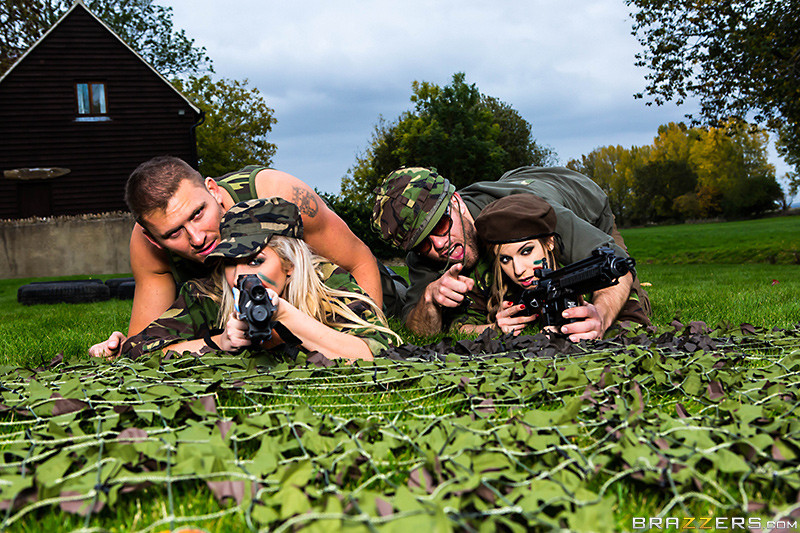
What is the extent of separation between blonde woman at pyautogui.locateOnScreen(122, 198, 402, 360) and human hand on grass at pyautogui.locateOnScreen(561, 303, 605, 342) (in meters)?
0.85

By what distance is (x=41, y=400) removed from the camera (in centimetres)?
188

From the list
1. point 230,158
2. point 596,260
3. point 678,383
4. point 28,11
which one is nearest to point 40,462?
point 678,383

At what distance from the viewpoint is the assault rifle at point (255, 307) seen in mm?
2021

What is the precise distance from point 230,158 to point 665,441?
95.5 feet

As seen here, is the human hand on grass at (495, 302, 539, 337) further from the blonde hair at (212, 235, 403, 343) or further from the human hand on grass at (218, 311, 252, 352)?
the human hand on grass at (218, 311, 252, 352)

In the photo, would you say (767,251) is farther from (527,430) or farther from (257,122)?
(257,122)

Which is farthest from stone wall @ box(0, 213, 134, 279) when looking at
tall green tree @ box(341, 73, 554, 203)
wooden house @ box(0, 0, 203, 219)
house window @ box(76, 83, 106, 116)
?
tall green tree @ box(341, 73, 554, 203)

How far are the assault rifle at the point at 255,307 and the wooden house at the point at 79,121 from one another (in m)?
16.8

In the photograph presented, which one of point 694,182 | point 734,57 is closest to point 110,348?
point 734,57

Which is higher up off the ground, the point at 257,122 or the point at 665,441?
the point at 257,122

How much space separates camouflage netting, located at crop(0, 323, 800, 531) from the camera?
1105 millimetres

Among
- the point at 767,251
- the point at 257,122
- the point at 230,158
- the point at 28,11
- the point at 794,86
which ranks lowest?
the point at 767,251

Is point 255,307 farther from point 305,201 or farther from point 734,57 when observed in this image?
point 734,57

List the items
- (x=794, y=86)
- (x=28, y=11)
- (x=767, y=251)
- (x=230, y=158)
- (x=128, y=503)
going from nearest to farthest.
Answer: (x=128, y=503) < (x=794, y=86) < (x=767, y=251) < (x=28, y=11) < (x=230, y=158)
